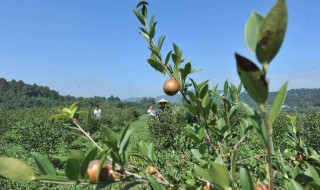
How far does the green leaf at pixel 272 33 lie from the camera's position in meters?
0.33

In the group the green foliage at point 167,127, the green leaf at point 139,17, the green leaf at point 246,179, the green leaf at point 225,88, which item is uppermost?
the green leaf at point 139,17

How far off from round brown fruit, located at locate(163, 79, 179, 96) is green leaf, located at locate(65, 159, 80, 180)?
23.7 inches

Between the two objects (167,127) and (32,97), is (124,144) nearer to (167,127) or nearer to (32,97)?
(167,127)

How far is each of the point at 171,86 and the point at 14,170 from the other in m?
0.69

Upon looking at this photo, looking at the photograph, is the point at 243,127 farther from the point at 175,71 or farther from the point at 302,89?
the point at 302,89

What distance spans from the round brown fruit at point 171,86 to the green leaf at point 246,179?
1.85 feet

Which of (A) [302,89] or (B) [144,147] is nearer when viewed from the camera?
(B) [144,147]

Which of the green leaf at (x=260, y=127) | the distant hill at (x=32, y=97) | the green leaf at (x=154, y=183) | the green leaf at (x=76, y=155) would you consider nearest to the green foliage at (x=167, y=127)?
the green leaf at (x=154, y=183)

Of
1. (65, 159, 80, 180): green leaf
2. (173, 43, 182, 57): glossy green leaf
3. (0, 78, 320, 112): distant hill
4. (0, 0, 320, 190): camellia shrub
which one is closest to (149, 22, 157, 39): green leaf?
(0, 0, 320, 190): camellia shrub

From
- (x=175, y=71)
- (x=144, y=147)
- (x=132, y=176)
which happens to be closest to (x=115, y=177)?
(x=132, y=176)

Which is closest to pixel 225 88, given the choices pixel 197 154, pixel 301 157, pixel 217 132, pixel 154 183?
pixel 217 132

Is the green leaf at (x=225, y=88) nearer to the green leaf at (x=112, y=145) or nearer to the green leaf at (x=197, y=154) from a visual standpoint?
the green leaf at (x=197, y=154)

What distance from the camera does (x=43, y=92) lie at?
199 feet

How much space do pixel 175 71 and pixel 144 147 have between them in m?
0.34
